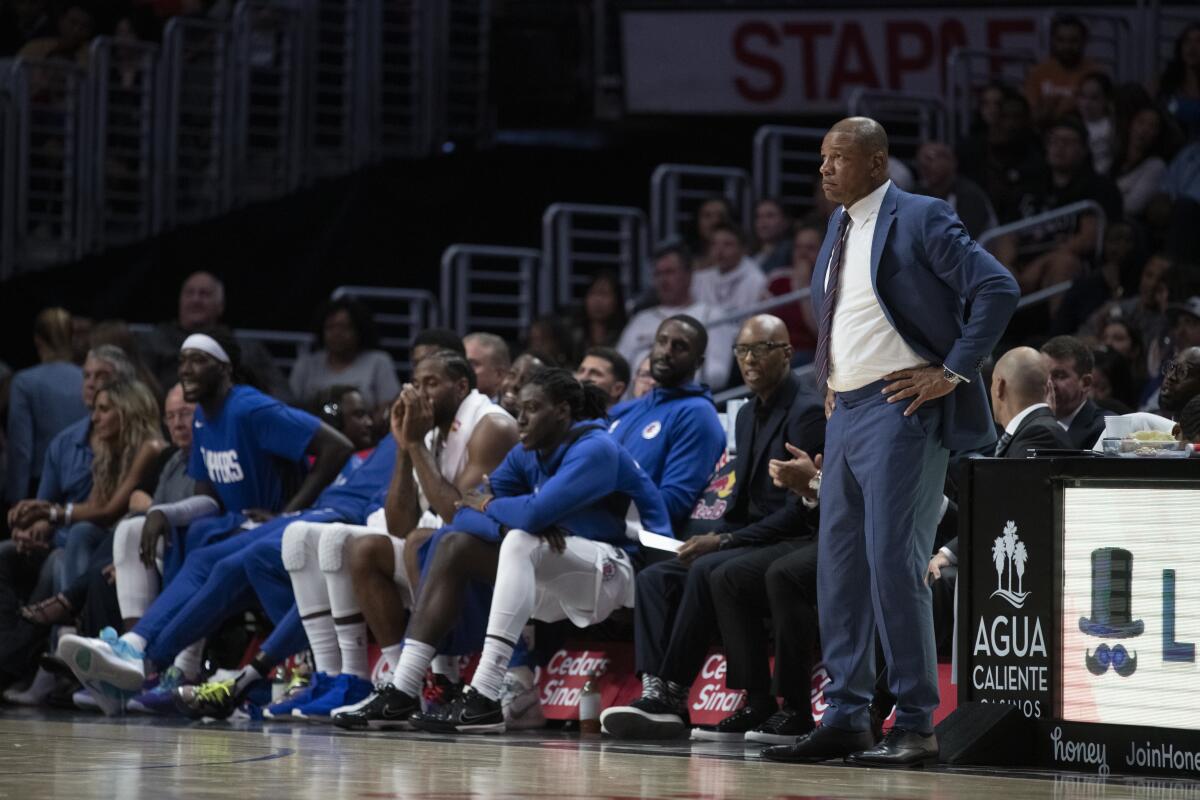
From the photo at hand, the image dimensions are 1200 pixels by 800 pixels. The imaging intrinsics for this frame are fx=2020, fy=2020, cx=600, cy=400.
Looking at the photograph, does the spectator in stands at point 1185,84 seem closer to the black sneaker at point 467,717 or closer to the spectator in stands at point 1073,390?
the spectator in stands at point 1073,390

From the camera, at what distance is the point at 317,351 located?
13.4 metres

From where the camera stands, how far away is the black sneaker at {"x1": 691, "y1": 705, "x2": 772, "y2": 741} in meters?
7.88

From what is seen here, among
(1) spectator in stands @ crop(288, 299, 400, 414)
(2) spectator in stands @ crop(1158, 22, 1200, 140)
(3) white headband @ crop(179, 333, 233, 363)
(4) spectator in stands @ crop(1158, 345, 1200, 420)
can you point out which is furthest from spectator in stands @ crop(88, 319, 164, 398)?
(2) spectator in stands @ crop(1158, 22, 1200, 140)

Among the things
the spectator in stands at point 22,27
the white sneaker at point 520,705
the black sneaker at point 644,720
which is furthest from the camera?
the spectator in stands at point 22,27

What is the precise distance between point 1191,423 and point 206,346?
5.10 m

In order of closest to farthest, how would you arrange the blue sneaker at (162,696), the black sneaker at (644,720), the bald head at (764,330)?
the black sneaker at (644,720) → the bald head at (764,330) → the blue sneaker at (162,696)

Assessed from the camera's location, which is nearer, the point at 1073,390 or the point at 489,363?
the point at 1073,390

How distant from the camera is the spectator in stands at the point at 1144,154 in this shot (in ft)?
42.0

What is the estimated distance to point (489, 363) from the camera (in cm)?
1064

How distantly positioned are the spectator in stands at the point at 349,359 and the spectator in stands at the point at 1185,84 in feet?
17.8

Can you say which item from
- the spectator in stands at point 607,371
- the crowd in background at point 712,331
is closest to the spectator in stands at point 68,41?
the crowd in background at point 712,331

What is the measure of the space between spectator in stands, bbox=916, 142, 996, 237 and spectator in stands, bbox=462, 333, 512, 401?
140 inches

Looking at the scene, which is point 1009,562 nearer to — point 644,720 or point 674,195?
point 644,720

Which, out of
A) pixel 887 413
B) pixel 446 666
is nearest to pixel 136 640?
pixel 446 666
